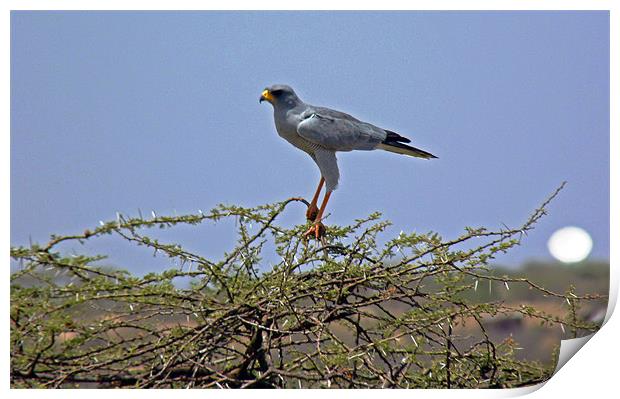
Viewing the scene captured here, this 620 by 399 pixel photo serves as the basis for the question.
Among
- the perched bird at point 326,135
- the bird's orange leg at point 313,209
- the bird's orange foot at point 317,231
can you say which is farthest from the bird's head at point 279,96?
the bird's orange foot at point 317,231

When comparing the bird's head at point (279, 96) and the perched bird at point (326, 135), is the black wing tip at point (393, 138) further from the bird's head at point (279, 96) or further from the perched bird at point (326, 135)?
the bird's head at point (279, 96)

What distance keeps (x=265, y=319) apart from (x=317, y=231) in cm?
50

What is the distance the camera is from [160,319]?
2.34 m

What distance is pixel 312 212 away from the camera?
287 cm

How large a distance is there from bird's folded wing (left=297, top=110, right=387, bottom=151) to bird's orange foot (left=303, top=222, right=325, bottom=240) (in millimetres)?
319

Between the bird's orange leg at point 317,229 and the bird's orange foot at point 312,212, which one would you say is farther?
the bird's orange foot at point 312,212

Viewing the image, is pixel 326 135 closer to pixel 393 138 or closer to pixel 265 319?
pixel 393 138

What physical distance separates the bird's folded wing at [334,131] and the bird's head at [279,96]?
0.22 ft

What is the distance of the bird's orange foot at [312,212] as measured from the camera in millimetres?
2863

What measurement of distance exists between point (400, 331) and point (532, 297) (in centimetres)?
39

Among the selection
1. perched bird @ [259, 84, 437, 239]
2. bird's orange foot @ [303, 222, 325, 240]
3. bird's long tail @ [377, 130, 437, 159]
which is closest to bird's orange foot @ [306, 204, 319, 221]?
perched bird @ [259, 84, 437, 239]

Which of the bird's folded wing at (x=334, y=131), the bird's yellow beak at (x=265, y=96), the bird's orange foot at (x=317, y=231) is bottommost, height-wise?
the bird's orange foot at (x=317, y=231)
